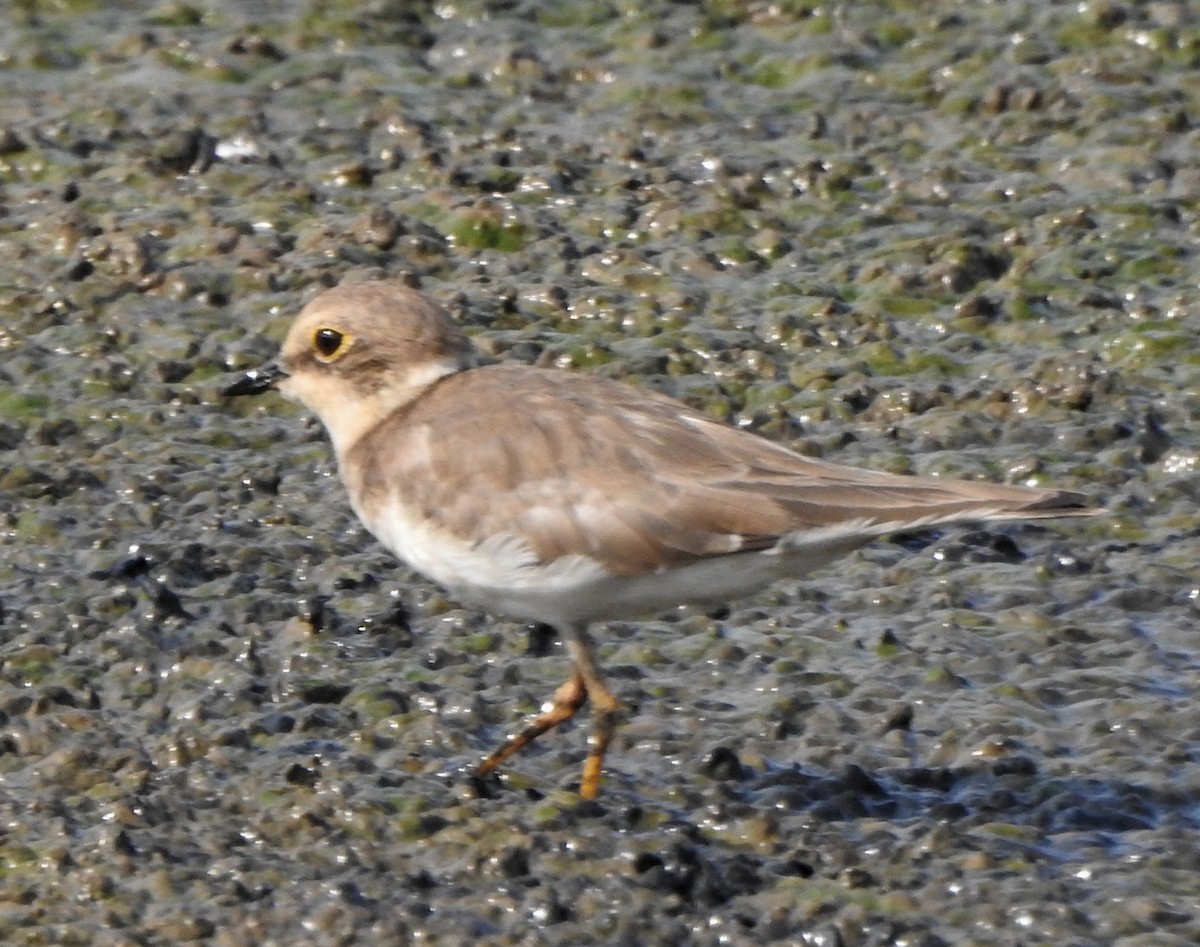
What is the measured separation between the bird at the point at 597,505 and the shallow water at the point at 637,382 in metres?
0.52

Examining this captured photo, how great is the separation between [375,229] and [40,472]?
194 cm

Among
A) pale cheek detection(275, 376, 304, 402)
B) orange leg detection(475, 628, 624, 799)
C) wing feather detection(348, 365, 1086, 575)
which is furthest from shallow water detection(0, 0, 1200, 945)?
wing feather detection(348, 365, 1086, 575)

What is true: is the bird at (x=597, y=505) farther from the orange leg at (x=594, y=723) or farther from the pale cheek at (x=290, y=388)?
the pale cheek at (x=290, y=388)

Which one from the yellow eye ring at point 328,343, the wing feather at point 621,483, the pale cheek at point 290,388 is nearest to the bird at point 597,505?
the wing feather at point 621,483

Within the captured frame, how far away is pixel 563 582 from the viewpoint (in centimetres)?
588

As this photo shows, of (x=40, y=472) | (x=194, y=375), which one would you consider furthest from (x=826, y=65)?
(x=40, y=472)

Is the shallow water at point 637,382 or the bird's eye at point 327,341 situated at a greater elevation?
the bird's eye at point 327,341

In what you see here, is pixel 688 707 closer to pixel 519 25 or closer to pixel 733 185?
pixel 733 185

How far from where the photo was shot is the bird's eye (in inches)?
259

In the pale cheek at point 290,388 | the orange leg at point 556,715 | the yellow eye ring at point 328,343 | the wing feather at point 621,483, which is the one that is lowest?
the orange leg at point 556,715

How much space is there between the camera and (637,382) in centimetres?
812

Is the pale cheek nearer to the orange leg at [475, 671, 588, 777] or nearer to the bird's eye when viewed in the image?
the bird's eye

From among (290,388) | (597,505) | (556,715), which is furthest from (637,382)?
(597,505)

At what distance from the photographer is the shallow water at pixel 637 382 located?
5.75 metres
